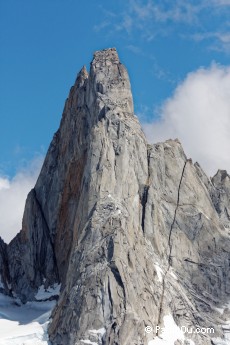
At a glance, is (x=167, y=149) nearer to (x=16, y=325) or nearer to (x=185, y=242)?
(x=185, y=242)

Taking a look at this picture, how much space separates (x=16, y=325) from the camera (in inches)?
4087

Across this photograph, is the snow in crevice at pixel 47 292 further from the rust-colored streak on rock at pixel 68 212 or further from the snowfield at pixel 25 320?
the rust-colored streak on rock at pixel 68 212

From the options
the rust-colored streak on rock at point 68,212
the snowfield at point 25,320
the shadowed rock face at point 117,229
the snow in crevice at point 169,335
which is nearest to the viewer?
the snow in crevice at point 169,335

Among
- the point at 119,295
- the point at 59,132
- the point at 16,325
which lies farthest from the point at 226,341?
the point at 59,132

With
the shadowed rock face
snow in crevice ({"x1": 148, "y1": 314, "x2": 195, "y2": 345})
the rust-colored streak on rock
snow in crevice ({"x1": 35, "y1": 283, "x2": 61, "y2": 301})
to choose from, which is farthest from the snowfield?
snow in crevice ({"x1": 148, "y1": 314, "x2": 195, "y2": 345})

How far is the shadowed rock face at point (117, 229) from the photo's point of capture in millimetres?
92938

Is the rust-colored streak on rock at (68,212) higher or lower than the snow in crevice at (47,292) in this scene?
higher

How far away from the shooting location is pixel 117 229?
97625 mm

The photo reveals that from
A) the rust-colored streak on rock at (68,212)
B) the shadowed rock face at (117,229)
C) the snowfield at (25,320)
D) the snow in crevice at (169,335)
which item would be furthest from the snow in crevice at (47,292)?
the snow in crevice at (169,335)

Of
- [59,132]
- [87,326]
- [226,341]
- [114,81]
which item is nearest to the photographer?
[87,326]

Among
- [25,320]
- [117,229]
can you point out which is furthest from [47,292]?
[117,229]

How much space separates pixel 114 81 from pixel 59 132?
1499 centimetres

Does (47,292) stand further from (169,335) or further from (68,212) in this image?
(169,335)

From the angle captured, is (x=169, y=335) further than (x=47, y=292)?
No
